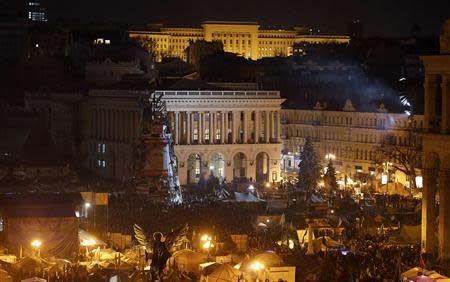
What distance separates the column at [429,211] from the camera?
142 feet

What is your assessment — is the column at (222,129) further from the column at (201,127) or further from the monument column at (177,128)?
the monument column at (177,128)

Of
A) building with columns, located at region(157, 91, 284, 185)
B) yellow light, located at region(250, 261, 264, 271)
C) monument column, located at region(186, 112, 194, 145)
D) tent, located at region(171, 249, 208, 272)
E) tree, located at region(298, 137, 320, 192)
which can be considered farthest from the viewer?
monument column, located at region(186, 112, 194, 145)

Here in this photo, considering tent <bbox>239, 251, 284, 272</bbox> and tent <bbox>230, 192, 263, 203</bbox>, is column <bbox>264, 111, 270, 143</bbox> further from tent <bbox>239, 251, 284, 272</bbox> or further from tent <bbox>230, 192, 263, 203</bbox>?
tent <bbox>239, 251, 284, 272</bbox>

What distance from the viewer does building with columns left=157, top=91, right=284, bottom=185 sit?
96875 mm

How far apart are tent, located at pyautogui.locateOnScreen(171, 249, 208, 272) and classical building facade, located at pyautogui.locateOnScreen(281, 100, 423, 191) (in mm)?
39380

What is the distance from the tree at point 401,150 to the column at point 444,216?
34860mm

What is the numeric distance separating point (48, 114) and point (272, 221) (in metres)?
65.0

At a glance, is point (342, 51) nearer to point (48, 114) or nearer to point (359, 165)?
point (48, 114)

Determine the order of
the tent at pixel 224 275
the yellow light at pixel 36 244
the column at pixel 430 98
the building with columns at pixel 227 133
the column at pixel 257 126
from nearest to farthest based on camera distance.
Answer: the tent at pixel 224 275 < the column at pixel 430 98 < the yellow light at pixel 36 244 < the building with columns at pixel 227 133 < the column at pixel 257 126

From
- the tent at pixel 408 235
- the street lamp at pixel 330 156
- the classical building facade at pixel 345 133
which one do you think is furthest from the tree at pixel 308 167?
the tent at pixel 408 235

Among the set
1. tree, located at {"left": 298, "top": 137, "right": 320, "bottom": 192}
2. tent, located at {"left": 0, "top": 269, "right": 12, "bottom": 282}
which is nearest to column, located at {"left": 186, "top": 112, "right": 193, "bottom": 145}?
tree, located at {"left": 298, "top": 137, "right": 320, "bottom": 192}

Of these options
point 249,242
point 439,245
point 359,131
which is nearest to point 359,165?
point 359,131

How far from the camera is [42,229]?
1909 inches

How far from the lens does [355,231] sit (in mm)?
53594
